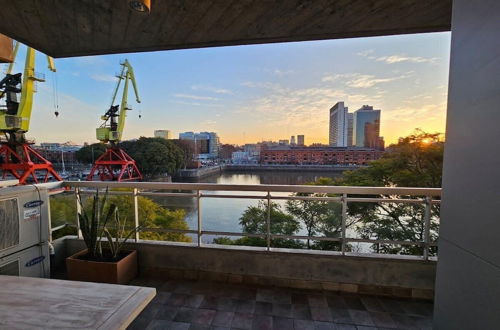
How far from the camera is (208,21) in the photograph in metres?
2.01

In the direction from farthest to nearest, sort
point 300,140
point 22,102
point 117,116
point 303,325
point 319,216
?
point 117,116, point 300,140, point 22,102, point 319,216, point 303,325

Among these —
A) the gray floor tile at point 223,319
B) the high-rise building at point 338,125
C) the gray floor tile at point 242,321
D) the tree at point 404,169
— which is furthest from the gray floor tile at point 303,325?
the high-rise building at point 338,125

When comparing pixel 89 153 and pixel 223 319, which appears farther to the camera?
pixel 89 153

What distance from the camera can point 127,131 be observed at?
937 inches

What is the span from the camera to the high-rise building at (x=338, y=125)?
12469 millimetres

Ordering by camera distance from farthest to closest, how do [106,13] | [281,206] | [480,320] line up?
[281,206]
[106,13]
[480,320]

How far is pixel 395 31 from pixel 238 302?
10.0ft

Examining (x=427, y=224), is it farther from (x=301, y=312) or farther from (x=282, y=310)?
(x=282, y=310)

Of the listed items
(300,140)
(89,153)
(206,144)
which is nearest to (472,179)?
(300,140)

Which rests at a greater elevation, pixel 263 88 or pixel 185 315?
pixel 263 88

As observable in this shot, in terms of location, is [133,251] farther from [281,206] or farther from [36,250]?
[281,206]

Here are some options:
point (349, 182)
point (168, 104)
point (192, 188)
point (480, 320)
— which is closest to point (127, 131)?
point (168, 104)

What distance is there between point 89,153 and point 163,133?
838 cm

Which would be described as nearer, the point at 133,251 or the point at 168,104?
the point at 133,251
